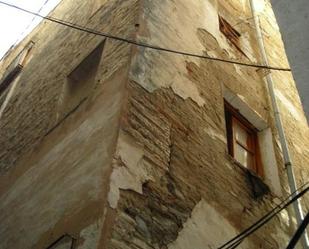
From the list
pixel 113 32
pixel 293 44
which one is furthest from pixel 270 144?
pixel 293 44

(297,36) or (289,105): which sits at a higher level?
(289,105)

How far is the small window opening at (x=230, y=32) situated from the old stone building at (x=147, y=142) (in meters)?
0.03

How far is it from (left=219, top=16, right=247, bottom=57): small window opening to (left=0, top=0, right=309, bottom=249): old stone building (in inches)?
1.0

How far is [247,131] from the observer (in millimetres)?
6594

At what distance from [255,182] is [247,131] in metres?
1.13

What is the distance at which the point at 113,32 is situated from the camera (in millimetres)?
6141

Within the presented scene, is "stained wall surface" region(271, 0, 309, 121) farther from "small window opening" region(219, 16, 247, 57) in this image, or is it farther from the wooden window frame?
"small window opening" region(219, 16, 247, 57)

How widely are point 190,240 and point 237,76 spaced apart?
10.8ft

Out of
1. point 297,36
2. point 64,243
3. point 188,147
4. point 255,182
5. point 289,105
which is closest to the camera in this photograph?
point 297,36

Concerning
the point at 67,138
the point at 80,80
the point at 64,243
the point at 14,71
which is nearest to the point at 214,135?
the point at 67,138

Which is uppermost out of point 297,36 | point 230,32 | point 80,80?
point 230,32

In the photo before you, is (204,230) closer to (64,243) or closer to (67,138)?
(64,243)

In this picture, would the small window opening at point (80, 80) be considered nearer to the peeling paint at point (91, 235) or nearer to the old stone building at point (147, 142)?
the old stone building at point (147, 142)

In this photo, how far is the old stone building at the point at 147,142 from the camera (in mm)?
4004
